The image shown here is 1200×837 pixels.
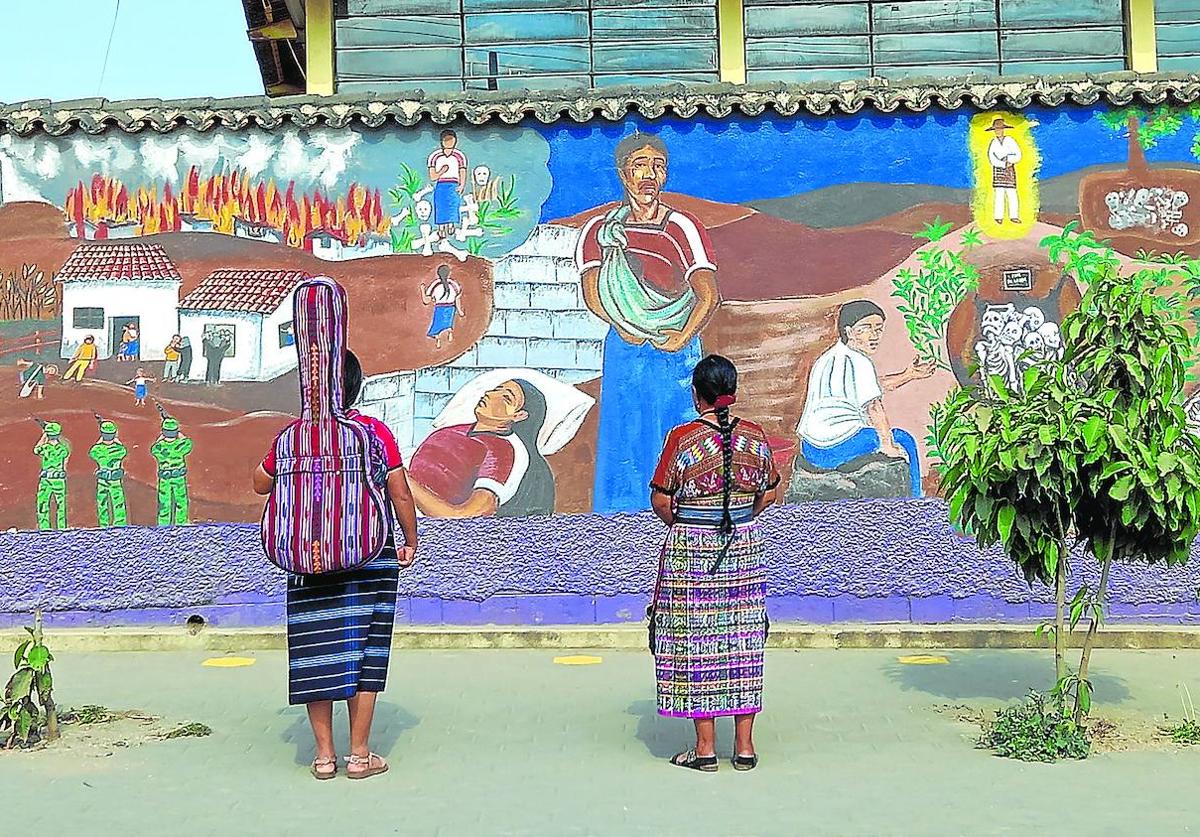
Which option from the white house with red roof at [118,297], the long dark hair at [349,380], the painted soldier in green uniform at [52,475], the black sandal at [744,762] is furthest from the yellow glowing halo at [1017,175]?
the painted soldier in green uniform at [52,475]

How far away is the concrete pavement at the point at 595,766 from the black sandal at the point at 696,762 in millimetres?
65

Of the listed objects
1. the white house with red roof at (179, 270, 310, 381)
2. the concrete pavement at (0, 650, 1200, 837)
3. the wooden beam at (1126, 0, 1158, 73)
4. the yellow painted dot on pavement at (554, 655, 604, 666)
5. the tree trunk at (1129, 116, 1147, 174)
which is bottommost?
the concrete pavement at (0, 650, 1200, 837)

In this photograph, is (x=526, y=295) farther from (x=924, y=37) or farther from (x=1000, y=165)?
(x=924, y=37)

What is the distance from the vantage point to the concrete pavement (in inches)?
197

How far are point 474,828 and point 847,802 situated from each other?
1.42 meters

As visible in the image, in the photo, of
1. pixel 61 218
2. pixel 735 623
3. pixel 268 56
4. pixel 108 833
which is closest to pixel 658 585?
pixel 735 623

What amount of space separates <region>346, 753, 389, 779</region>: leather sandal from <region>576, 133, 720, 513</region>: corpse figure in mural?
3.02m

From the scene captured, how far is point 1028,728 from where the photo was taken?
5879 millimetres

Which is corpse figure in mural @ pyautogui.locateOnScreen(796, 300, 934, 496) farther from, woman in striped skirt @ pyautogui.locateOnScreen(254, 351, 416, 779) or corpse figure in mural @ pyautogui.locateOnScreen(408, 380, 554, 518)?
woman in striped skirt @ pyautogui.locateOnScreen(254, 351, 416, 779)

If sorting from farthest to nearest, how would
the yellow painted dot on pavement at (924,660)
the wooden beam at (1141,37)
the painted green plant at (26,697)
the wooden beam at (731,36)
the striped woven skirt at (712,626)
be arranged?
the wooden beam at (731,36) < the wooden beam at (1141,37) < the yellow painted dot on pavement at (924,660) < the painted green plant at (26,697) < the striped woven skirt at (712,626)

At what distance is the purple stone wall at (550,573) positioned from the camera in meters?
8.35

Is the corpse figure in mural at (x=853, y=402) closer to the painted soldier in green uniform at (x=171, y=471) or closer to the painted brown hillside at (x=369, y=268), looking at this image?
the painted brown hillside at (x=369, y=268)

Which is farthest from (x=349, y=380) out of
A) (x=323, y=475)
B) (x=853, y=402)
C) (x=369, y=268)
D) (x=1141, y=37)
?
(x=1141, y=37)

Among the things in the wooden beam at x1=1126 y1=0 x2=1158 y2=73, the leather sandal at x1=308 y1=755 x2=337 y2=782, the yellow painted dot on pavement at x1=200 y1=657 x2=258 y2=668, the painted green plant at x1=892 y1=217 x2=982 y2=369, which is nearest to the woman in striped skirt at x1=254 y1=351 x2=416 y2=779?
the leather sandal at x1=308 y1=755 x2=337 y2=782
